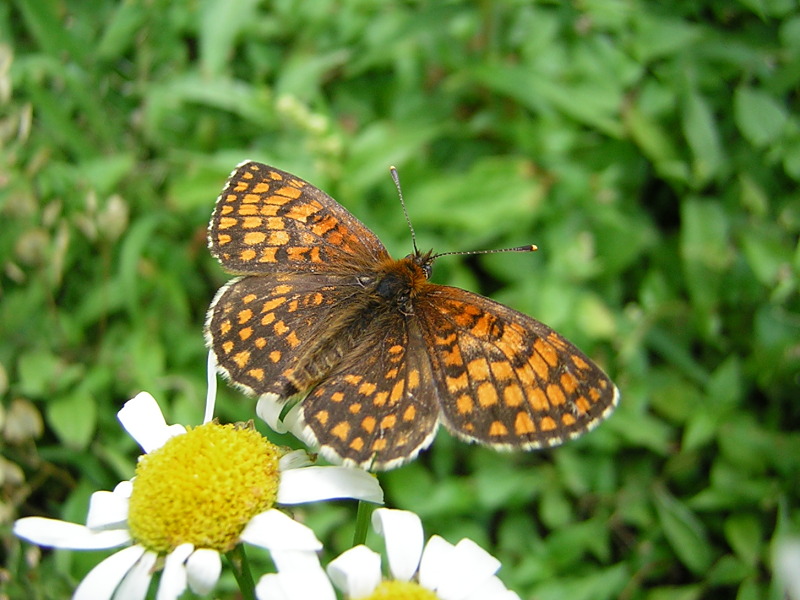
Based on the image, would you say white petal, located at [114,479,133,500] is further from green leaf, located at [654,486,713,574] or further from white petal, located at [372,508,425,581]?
green leaf, located at [654,486,713,574]

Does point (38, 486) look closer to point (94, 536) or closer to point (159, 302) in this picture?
point (159, 302)

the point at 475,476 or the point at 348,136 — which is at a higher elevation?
the point at 348,136

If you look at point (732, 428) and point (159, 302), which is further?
→ point (159, 302)

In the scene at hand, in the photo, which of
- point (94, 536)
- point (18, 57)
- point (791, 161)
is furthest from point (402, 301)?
point (18, 57)

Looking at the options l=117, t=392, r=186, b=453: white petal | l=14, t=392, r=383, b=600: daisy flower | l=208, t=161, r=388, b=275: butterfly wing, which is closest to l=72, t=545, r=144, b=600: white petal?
l=14, t=392, r=383, b=600: daisy flower

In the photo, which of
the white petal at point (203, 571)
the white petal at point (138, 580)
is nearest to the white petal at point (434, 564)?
the white petal at point (203, 571)

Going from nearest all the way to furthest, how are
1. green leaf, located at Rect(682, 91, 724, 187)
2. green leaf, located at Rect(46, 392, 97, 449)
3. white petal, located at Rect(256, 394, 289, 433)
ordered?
1. white petal, located at Rect(256, 394, 289, 433)
2. green leaf, located at Rect(46, 392, 97, 449)
3. green leaf, located at Rect(682, 91, 724, 187)

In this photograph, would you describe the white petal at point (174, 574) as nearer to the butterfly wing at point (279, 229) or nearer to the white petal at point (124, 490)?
the white petal at point (124, 490)
